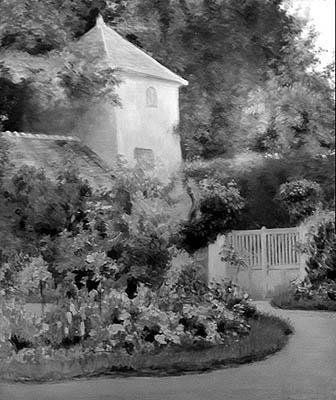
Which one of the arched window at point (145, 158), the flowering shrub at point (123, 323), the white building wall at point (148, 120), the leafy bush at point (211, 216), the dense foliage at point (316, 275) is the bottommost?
the flowering shrub at point (123, 323)

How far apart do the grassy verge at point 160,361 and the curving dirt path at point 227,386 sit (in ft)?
0.24

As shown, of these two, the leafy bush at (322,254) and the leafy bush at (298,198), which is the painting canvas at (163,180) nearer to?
the leafy bush at (298,198)

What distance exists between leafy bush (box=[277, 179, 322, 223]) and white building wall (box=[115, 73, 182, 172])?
0.60 meters

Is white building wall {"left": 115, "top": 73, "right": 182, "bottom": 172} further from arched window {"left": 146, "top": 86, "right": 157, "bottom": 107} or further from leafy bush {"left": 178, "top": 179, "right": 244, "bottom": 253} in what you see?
leafy bush {"left": 178, "top": 179, "right": 244, "bottom": 253}

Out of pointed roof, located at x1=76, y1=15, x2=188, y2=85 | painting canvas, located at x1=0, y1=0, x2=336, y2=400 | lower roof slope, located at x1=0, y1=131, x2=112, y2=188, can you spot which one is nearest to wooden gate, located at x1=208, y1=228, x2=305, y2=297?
painting canvas, located at x1=0, y1=0, x2=336, y2=400

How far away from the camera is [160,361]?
14.7 feet

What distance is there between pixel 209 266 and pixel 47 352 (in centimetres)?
95

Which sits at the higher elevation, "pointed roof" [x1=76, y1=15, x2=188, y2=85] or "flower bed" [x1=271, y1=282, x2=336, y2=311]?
"pointed roof" [x1=76, y1=15, x2=188, y2=85]

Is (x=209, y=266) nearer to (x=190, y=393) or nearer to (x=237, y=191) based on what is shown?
(x=237, y=191)

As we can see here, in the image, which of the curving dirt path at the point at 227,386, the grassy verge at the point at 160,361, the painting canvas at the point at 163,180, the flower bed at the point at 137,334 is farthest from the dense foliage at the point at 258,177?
the curving dirt path at the point at 227,386

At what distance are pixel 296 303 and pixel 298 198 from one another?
588mm

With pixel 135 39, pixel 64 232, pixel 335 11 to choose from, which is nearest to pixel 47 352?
pixel 64 232

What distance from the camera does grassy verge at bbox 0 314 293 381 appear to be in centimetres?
432

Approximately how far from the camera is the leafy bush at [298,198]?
15.9ft
